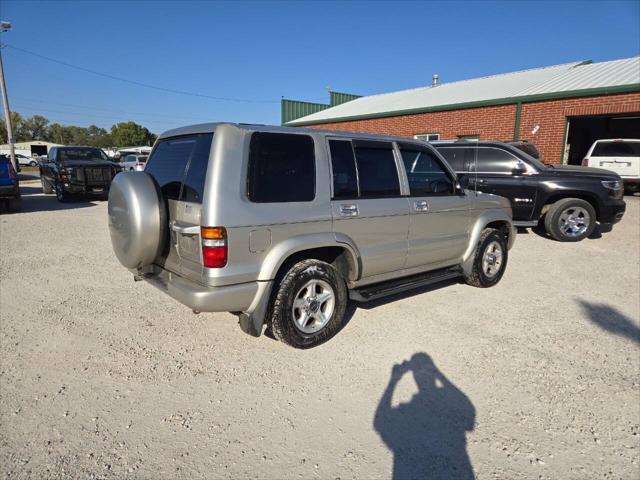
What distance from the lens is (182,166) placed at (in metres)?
3.60

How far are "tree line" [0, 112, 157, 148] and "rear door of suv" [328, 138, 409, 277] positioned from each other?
8477cm

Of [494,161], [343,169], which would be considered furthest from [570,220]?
[343,169]

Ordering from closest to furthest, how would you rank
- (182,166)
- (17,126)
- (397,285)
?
(182,166)
(397,285)
(17,126)

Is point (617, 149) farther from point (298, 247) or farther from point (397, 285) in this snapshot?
point (298, 247)

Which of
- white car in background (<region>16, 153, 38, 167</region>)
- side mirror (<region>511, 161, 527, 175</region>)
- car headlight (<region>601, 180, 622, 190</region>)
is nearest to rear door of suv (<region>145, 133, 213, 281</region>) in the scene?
side mirror (<region>511, 161, 527, 175</region>)

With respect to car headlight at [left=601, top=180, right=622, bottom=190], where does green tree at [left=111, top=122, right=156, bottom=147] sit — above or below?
above

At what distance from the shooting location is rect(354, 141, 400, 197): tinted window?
161 inches

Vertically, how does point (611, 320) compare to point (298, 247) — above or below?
below

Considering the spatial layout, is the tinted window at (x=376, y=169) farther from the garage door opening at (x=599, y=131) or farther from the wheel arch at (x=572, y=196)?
the garage door opening at (x=599, y=131)

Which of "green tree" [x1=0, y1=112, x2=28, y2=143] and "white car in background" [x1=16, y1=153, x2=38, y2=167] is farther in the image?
"green tree" [x1=0, y1=112, x2=28, y2=143]

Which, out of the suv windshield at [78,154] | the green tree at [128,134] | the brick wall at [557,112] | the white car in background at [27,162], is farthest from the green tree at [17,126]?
the brick wall at [557,112]

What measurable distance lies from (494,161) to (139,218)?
7.66 meters

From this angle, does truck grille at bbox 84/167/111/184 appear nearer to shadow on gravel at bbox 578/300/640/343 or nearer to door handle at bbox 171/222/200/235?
door handle at bbox 171/222/200/235

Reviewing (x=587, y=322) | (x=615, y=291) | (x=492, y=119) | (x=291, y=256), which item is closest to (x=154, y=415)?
(x=291, y=256)
